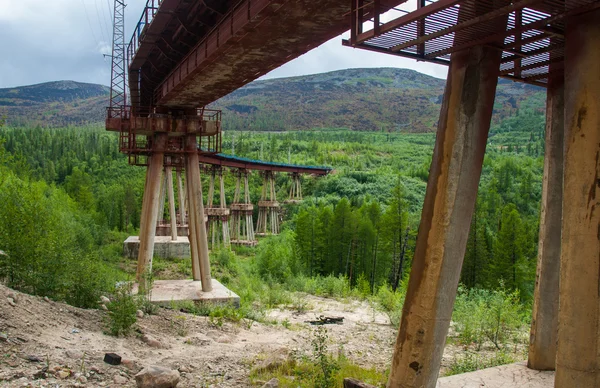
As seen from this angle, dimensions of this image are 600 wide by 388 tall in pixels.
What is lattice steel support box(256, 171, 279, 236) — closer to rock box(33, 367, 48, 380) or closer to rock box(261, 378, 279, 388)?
rock box(261, 378, 279, 388)

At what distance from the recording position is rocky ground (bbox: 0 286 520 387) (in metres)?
6.27

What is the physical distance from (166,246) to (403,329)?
19085 millimetres

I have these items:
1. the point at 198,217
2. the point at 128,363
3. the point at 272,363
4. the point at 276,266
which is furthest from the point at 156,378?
the point at 276,266

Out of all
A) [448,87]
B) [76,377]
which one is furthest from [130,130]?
[448,87]

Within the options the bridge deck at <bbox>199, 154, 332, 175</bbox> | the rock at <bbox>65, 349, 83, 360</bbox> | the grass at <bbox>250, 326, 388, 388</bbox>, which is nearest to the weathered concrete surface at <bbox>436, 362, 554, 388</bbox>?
the grass at <bbox>250, 326, 388, 388</bbox>

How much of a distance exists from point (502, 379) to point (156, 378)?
4226mm

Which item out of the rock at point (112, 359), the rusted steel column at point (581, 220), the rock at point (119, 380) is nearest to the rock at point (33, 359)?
the rock at point (112, 359)

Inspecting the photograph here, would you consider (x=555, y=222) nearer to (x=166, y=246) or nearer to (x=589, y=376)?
(x=589, y=376)

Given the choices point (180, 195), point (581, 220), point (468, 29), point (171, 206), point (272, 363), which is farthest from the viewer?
point (180, 195)

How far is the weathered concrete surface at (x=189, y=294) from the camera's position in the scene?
1320 cm

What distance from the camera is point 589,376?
3.77 m

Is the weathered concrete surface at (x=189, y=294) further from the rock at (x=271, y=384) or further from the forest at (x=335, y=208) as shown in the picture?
the rock at (x=271, y=384)

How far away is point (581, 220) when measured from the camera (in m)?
3.89

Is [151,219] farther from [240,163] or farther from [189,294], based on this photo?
[240,163]
